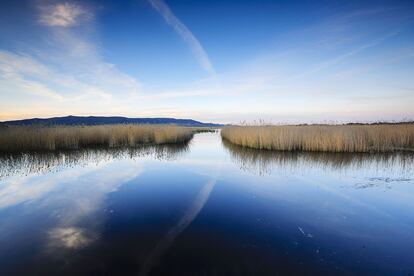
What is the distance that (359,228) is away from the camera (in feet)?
11.4

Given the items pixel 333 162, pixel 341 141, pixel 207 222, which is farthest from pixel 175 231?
pixel 341 141

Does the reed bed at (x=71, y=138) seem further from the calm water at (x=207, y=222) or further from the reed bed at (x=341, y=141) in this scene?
the reed bed at (x=341, y=141)

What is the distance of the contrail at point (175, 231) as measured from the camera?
8.52 ft

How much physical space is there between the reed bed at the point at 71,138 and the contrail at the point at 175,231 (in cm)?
950

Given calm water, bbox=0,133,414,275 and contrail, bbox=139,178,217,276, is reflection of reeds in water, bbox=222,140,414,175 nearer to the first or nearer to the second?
calm water, bbox=0,133,414,275

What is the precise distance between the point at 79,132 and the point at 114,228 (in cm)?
1191

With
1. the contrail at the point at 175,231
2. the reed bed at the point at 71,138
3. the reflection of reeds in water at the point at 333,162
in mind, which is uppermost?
the reed bed at the point at 71,138

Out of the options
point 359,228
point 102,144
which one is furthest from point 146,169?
point 102,144

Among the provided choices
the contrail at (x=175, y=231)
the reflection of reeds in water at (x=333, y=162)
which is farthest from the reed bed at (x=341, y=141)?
the contrail at (x=175, y=231)

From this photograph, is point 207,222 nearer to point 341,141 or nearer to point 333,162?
point 333,162

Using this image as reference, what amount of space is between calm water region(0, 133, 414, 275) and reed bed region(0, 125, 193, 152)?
449cm

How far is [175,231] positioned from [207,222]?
524 mm

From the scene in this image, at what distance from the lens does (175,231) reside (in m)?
3.39

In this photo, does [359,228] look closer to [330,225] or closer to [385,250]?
[330,225]
